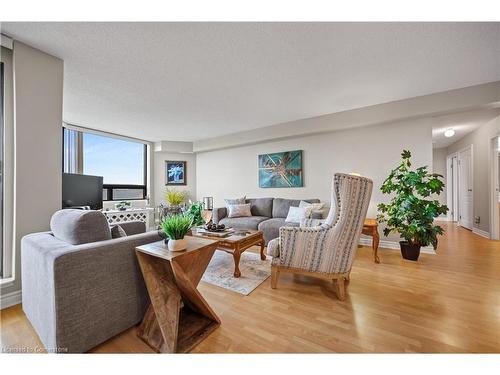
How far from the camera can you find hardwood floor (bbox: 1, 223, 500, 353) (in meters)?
1.28

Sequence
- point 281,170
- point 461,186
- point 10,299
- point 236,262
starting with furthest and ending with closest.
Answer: point 461,186 < point 281,170 < point 236,262 < point 10,299

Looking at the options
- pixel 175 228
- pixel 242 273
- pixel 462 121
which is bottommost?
pixel 242 273

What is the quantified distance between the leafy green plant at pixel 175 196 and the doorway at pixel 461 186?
706 centimetres

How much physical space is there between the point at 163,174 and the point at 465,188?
792cm

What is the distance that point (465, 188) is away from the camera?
4.96m

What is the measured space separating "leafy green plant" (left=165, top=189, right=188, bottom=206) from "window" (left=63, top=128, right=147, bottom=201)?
64 cm

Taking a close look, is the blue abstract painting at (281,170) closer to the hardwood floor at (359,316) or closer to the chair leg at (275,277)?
the hardwood floor at (359,316)

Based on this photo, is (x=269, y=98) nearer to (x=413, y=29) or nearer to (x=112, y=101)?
(x=413, y=29)

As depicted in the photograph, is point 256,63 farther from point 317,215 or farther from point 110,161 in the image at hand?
point 110,161

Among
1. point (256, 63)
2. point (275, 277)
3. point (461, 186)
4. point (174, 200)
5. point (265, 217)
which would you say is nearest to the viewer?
point (275, 277)

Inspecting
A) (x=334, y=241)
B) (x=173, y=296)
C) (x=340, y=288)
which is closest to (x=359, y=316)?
(x=340, y=288)

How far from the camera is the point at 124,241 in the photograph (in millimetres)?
1387

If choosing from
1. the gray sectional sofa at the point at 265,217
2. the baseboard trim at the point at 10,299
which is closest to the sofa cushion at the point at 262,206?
the gray sectional sofa at the point at 265,217
